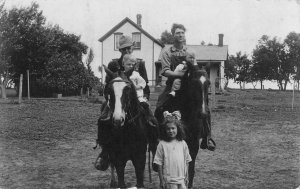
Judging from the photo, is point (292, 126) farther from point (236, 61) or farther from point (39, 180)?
point (236, 61)

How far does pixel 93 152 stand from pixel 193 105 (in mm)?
5161

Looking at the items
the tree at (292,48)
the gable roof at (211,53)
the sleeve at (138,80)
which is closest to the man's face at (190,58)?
the sleeve at (138,80)

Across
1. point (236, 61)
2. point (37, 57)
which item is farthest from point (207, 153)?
point (236, 61)

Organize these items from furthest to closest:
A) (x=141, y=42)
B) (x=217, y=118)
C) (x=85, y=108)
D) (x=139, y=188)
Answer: (x=141, y=42) < (x=85, y=108) < (x=217, y=118) < (x=139, y=188)

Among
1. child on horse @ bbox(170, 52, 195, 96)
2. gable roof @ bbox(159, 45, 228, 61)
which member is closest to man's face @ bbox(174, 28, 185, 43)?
child on horse @ bbox(170, 52, 195, 96)

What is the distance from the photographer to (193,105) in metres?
6.47

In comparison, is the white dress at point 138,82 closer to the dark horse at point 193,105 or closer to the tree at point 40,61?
the dark horse at point 193,105

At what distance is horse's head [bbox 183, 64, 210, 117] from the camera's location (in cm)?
623

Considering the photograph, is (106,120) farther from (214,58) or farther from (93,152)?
(214,58)

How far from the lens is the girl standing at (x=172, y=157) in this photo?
18.2 feet

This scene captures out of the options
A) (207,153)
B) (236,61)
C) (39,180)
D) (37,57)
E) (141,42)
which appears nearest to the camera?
(39,180)

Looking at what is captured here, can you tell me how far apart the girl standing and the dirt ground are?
1.96m

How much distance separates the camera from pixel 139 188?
6383 mm

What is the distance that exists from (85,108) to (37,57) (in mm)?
12247
